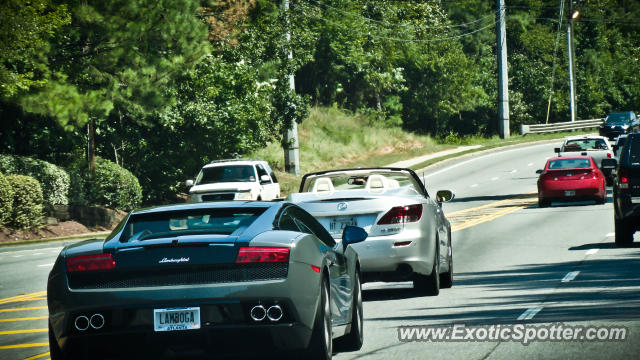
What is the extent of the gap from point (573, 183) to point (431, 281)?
744 inches

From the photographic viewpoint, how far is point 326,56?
6556cm

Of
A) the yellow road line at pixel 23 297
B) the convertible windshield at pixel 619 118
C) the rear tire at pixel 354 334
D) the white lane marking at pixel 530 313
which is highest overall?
the rear tire at pixel 354 334

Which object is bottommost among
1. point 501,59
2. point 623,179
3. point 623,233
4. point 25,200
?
point 623,233

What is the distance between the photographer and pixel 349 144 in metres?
56.4

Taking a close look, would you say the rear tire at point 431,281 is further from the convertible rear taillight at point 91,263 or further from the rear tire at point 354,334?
the convertible rear taillight at point 91,263

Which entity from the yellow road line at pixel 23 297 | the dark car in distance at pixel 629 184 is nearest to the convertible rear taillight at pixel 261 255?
the yellow road line at pixel 23 297

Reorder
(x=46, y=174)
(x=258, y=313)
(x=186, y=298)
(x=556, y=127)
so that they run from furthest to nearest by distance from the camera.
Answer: (x=556, y=127) < (x=46, y=174) < (x=258, y=313) < (x=186, y=298)

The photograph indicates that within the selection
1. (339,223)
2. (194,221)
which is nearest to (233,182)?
(339,223)

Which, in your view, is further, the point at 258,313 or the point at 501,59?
the point at 501,59

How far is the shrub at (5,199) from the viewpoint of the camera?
2716cm

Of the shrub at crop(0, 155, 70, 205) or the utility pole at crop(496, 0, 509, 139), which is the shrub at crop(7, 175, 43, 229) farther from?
the utility pole at crop(496, 0, 509, 139)

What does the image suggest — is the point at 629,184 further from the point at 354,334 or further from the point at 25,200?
the point at 25,200

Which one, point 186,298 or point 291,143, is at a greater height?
point 186,298

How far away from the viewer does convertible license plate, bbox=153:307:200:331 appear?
275 inches
